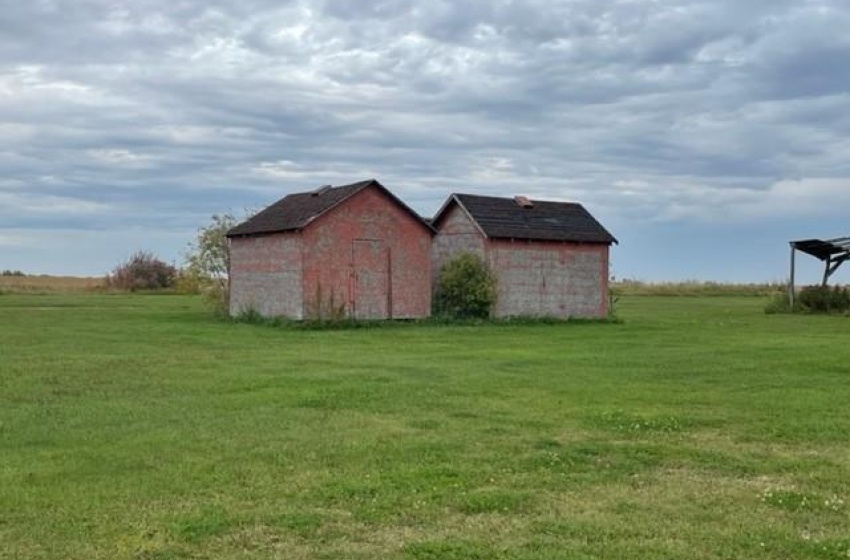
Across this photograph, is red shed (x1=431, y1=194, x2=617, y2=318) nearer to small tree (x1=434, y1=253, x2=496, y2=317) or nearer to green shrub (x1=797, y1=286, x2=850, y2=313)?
small tree (x1=434, y1=253, x2=496, y2=317)

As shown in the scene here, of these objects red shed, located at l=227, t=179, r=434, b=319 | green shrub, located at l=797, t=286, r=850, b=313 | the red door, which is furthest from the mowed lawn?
green shrub, located at l=797, t=286, r=850, b=313

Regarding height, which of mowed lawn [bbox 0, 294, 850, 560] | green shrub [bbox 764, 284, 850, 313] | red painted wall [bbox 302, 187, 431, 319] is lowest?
mowed lawn [bbox 0, 294, 850, 560]

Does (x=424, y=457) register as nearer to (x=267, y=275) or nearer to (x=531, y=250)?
(x=267, y=275)

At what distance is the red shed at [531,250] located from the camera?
40156 millimetres

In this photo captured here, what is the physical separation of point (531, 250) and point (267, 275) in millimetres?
10508

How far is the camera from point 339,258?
1463 inches

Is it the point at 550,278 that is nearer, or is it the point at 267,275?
the point at 267,275

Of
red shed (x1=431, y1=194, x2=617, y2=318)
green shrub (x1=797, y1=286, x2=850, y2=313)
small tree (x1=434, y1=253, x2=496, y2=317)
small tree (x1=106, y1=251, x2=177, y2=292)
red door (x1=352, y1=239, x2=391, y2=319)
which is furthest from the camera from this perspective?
small tree (x1=106, y1=251, x2=177, y2=292)

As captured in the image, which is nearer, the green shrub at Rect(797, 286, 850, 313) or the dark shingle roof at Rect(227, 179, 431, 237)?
the dark shingle roof at Rect(227, 179, 431, 237)

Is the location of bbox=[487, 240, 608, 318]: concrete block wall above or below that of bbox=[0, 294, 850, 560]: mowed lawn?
above

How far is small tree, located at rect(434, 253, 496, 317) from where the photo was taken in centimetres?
3909

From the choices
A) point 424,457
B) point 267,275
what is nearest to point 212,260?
point 267,275

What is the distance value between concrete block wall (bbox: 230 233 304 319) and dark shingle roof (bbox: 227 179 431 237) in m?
0.34

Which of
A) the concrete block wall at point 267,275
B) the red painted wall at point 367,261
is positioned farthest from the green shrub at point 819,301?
the concrete block wall at point 267,275
